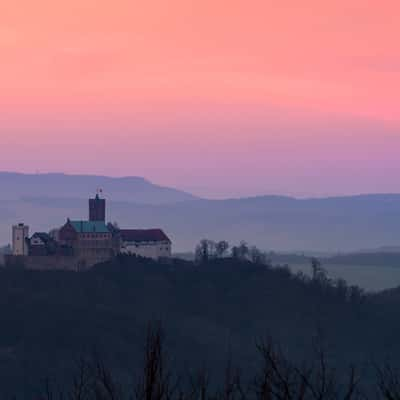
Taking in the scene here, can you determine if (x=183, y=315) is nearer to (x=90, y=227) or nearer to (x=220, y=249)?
(x=220, y=249)

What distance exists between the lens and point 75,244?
A: 481ft

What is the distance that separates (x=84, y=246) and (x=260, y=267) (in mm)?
31931

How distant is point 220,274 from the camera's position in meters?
169

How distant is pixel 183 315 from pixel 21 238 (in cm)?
2549

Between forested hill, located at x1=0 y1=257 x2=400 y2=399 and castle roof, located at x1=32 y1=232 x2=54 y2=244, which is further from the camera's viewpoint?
castle roof, located at x1=32 y1=232 x2=54 y2=244

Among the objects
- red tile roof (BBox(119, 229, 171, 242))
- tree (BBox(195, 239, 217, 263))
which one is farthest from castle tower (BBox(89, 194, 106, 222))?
tree (BBox(195, 239, 217, 263))

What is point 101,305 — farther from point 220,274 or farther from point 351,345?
point 351,345

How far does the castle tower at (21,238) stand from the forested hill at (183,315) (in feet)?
18.1

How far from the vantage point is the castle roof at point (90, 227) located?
5719 inches

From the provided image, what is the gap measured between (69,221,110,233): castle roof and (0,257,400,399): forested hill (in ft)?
26.6

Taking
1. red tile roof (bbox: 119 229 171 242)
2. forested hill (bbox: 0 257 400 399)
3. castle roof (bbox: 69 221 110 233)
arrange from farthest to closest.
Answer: red tile roof (bbox: 119 229 171 242), castle roof (bbox: 69 221 110 233), forested hill (bbox: 0 257 400 399)

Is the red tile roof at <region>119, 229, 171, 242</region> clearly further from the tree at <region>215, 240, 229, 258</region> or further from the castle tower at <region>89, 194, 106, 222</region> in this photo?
the tree at <region>215, 240, 229, 258</region>

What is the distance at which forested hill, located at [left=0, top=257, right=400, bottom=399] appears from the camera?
476 feet

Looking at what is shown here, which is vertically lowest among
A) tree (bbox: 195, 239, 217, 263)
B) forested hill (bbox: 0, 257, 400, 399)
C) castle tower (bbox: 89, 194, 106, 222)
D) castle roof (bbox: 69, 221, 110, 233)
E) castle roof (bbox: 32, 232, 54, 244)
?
forested hill (bbox: 0, 257, 400, 399)
